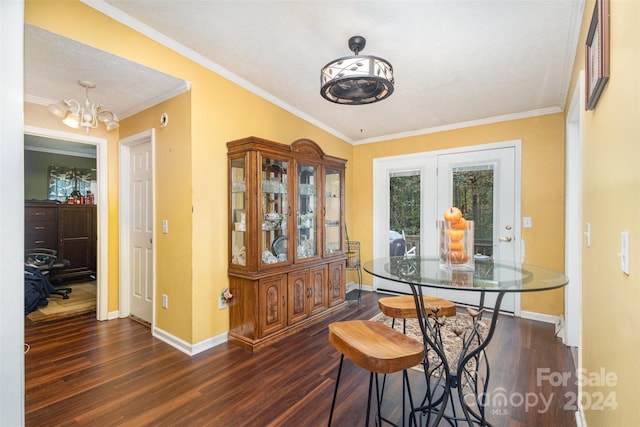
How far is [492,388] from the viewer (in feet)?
6.83

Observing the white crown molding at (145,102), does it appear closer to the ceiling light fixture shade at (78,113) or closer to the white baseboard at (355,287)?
the ceiling light fixture shade at (78,113)

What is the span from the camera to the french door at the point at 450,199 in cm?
361

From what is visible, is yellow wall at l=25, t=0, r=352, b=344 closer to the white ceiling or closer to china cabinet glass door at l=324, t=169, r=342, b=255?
the white ceiling

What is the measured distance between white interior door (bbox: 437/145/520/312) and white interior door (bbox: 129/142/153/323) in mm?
3610

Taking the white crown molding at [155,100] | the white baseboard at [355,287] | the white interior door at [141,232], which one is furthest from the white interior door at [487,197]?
the white interior door at [141,232]

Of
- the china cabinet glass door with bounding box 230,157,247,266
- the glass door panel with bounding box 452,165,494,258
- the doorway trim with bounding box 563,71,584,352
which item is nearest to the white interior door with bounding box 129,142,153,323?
the china cabinet glass door with bounding box 230,157,247,266

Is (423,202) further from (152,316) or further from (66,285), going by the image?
(66,285)

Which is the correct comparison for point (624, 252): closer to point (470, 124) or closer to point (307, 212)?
point (307, 212)

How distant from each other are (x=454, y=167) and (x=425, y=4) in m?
2.49

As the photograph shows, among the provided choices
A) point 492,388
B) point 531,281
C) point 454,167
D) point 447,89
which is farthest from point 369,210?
point 531,281

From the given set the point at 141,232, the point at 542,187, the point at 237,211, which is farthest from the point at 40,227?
the point at 542,187

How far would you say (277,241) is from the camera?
3.00 m

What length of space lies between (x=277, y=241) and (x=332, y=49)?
1.81 m

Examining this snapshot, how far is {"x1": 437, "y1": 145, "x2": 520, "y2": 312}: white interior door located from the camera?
141 inches
